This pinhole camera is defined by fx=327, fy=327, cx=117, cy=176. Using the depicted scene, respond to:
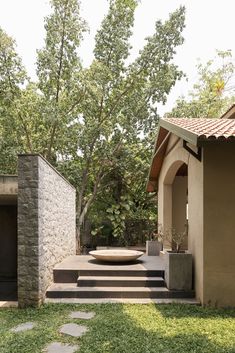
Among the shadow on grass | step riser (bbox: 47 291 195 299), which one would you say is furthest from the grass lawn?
step riser (bbox: 47 291 195 299)

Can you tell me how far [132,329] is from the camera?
17.0ft

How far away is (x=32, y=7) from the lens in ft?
44.0

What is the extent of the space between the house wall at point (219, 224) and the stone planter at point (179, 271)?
26.1 inches

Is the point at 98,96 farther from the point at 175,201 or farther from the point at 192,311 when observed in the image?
the point at 192,311

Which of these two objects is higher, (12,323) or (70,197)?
(70,197)

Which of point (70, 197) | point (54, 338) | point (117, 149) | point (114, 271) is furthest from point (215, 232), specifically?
point (117, 149)

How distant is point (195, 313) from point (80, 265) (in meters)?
3.49

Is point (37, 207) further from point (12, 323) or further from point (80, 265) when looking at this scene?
point (80, 265)

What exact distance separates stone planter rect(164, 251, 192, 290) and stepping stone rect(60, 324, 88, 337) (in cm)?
247

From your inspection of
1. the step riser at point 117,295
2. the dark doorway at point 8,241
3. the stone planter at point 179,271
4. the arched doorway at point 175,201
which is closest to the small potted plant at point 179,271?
the stone planter at point 179,271

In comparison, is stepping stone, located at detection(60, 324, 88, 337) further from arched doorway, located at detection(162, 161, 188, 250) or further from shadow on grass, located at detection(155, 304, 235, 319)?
arched doorway, located at detection(162, 161, 188, 250)

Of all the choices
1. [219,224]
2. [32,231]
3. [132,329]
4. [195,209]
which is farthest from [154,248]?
[132,329]

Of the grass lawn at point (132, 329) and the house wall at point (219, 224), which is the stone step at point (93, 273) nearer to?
the grass lawn at point (132, 329)

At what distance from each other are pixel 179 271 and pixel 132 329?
2.21m
